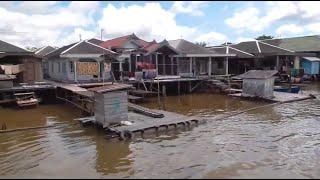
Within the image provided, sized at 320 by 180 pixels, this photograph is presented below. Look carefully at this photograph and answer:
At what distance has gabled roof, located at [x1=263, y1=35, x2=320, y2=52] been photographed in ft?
151

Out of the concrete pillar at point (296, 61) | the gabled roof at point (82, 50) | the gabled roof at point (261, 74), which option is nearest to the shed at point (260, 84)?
the gabled roof at point (261, 74)

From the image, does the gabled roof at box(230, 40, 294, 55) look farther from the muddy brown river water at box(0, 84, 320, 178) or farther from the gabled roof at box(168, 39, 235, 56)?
the muddy brown river water at box(0, 84, 320, 178)

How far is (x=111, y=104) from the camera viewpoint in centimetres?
1706

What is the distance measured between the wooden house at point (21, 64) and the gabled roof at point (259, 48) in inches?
901

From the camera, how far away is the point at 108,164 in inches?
516

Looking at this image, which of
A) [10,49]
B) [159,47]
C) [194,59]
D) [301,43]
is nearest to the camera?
[10,49]

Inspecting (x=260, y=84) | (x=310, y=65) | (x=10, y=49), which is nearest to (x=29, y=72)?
(x=10, y=49)

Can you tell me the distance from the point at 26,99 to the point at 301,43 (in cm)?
3475

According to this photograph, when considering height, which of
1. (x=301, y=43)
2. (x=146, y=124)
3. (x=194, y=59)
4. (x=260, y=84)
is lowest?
(x=146, y=124)

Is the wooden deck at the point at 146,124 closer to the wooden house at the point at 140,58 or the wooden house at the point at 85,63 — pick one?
the wooden house at the point at 85,63

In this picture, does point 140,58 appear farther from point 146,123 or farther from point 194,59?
point 146,123

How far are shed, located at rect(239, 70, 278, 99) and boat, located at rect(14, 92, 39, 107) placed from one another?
14.5m

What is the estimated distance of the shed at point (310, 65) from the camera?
42.5 m

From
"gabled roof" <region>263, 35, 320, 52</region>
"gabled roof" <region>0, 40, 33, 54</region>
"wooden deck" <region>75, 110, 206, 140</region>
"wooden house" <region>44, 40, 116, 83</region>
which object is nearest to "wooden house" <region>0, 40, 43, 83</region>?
"gabled roof" <region>0, 40, 33, 54</region>
